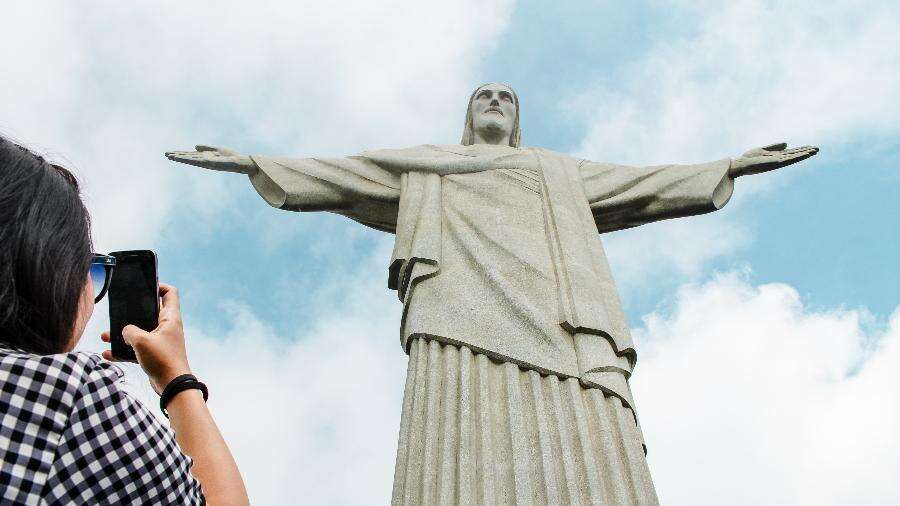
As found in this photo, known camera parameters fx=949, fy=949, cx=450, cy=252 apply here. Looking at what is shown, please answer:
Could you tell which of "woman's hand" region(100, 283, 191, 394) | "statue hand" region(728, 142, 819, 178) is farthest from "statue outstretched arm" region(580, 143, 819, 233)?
"woman's hand" region(100, 283, 191, 394)

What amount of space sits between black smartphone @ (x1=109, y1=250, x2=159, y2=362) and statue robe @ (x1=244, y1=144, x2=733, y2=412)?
3.01m

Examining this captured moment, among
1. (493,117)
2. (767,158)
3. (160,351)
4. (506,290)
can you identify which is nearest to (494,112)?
(493,117)

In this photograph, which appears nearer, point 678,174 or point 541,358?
point 541,358

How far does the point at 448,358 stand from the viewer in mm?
4891

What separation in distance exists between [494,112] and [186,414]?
623cm

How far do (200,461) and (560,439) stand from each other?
3061mm

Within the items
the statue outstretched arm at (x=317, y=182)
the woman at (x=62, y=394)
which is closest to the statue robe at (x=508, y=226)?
the statue outstretched arm at (x=317, y=182)

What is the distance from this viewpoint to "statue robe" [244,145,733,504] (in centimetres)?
435

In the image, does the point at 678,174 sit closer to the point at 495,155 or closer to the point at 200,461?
the point at 495,155

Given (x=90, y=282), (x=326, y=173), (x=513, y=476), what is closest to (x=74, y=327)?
(x=90, y=282)

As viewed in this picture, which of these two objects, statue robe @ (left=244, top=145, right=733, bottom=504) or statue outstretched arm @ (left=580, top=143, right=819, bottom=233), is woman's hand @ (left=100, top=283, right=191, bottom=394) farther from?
statue outstretched arm @ (left=580, top=143, right=819, bottom=233)

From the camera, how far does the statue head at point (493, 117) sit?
299 inches

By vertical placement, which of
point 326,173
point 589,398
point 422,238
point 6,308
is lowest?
point 6,308

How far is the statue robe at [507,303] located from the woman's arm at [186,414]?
2.51 metres
